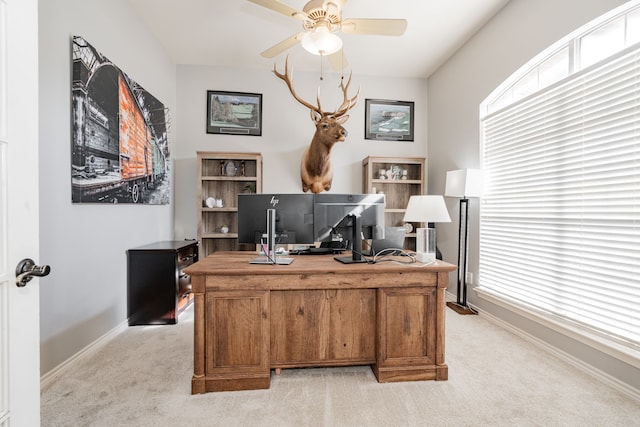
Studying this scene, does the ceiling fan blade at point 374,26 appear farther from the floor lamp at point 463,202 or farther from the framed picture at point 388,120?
the framed picture at point 388,120

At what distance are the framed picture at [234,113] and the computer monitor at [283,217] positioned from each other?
244cm

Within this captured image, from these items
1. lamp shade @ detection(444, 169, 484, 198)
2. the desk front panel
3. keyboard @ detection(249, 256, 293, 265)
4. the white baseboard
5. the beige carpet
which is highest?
lamp shade @ detection(444, 169, 484, 198)

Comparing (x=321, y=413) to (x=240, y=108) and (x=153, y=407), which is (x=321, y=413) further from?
(x=240, y=108)

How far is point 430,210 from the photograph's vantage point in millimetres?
3055

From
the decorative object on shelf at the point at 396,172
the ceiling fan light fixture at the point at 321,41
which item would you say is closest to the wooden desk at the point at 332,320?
the ceiling fan light fixture at the point at 321,41

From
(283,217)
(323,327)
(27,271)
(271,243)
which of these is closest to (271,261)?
(271,243)

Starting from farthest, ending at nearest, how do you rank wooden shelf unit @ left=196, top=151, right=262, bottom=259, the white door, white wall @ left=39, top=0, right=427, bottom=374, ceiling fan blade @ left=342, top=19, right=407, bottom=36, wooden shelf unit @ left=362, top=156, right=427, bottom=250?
wooden shelf unit @ left=362, top=156, right=427, bottom=250 → wooden shelf unit @ left=196, top=151, right=262, bottom=259 → ceiling fan blade @ left=342, top=19, right=407, bottom=36 → white wall @ left=39, top=0, right=427, bottom=374 → the white door

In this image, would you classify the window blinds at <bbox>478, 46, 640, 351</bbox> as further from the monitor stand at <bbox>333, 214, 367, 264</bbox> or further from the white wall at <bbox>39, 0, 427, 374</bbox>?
the white wall at <bbox>39, 0, 427, 374</bbox>

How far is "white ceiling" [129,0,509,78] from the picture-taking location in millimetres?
2934

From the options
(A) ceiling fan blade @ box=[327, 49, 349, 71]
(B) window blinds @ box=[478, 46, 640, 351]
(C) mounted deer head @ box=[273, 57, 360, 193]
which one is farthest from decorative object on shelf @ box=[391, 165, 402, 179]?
(A) ceiling fan blade @ box=[327, 49, 349, 71]

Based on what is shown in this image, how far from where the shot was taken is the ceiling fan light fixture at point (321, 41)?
2.38 meters

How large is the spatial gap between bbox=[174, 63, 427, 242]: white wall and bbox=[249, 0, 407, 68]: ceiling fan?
1785mm

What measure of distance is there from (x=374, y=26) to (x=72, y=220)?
9.25ft

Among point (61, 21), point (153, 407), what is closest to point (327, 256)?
point (153, 407)
